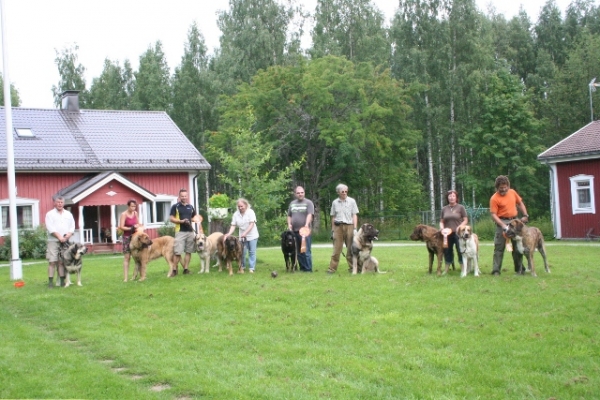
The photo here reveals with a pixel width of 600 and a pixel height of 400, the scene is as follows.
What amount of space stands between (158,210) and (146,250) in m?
16.9

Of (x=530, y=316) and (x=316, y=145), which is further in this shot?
(x=316, y=145)

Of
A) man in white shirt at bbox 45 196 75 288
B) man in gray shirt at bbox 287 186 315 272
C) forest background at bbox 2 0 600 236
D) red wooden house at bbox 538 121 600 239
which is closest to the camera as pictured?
man in white shirt at bbox 45 196 75 288

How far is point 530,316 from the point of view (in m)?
8.45

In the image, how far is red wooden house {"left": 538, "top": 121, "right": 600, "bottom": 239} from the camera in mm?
27109

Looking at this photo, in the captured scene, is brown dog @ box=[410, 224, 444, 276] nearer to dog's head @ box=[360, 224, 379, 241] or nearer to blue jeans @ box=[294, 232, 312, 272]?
dog's head @ box=[360, 224, 379, 241]

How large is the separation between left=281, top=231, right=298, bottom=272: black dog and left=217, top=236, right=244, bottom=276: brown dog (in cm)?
94

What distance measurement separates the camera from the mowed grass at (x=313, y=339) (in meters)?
6.04

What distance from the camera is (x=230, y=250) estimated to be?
14.3 metres

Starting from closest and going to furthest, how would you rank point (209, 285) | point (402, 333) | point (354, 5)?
1. point (402, 333)
2. point (209, 285)
3. point (354, 5)

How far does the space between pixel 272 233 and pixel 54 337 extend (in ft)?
30.7

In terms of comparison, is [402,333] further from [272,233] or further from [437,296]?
[272,233]

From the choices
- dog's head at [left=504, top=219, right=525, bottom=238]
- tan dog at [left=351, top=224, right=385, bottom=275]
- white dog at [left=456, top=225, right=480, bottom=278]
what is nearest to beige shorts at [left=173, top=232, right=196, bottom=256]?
tan dog at [left=351, top=224, right=385, bottom=275]

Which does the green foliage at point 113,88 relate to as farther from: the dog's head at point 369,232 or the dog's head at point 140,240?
the dog's head at point 369,232

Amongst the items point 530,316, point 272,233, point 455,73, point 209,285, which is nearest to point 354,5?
point 455,73
